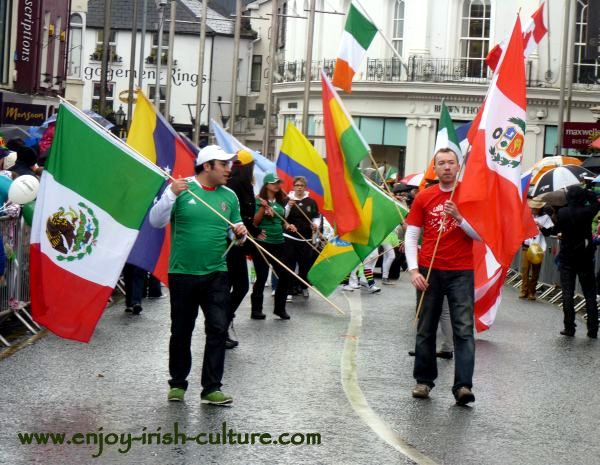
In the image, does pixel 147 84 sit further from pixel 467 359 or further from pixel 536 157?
pixel 467 359

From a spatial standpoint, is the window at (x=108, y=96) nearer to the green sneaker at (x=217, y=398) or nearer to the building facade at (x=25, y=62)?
the building facade at (x=25, y=62)

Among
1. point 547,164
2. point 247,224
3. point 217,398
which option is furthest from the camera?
point 547,164

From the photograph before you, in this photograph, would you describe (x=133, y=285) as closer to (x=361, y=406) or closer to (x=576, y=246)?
(x=576, y=246)

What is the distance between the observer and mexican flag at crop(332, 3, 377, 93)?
73.5ft

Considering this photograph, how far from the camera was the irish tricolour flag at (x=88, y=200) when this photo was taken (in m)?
10.1

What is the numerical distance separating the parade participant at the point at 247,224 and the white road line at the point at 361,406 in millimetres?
1131

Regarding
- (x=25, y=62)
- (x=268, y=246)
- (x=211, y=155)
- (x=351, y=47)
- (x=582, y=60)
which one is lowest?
(x=268, y=246)

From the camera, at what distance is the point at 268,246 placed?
16.0 m

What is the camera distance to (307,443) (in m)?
8.18

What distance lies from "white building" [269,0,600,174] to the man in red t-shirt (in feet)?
131

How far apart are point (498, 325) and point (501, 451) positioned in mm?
8691

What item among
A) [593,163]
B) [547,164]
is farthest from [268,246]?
[593,163]

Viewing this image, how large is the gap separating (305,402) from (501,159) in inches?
108

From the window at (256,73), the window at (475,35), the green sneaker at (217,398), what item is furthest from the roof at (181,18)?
the green sneaker at (217,398)
